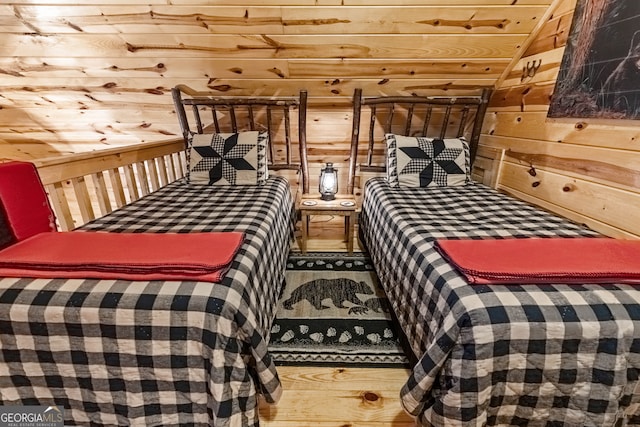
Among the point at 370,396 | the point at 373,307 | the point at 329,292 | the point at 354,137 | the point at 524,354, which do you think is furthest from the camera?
the point at 354,137

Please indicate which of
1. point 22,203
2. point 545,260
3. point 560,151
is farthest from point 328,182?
point 22,203

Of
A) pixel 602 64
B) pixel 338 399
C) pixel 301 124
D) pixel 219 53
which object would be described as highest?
pixel 219 53

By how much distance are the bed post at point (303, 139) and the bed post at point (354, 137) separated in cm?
37

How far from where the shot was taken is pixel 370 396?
A: 49.6 inches

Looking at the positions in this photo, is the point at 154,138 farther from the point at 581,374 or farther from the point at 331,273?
the point at 581,374

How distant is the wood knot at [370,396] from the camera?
4.08ft

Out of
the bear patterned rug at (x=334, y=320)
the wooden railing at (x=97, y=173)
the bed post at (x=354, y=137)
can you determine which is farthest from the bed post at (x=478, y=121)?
the wooden railing at (x=97, y=173)

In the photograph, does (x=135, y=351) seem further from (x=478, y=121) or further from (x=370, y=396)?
(x=478, y=121)

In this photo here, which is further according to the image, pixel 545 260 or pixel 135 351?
pixel 545 260

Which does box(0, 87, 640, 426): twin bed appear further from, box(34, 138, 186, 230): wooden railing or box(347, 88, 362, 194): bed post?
box(347, 88, 362, 194): bed post

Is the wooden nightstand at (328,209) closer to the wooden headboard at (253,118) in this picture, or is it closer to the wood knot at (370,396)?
the wooden headboard at (253,118)

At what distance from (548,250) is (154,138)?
2.84 metres

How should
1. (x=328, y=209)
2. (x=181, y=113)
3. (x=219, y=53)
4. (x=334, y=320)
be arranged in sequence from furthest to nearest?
(x=181, y=113)
(x=328, y=209)
(x=219, y=53)
(x=334, y=320)

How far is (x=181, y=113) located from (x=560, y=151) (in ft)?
8.33
